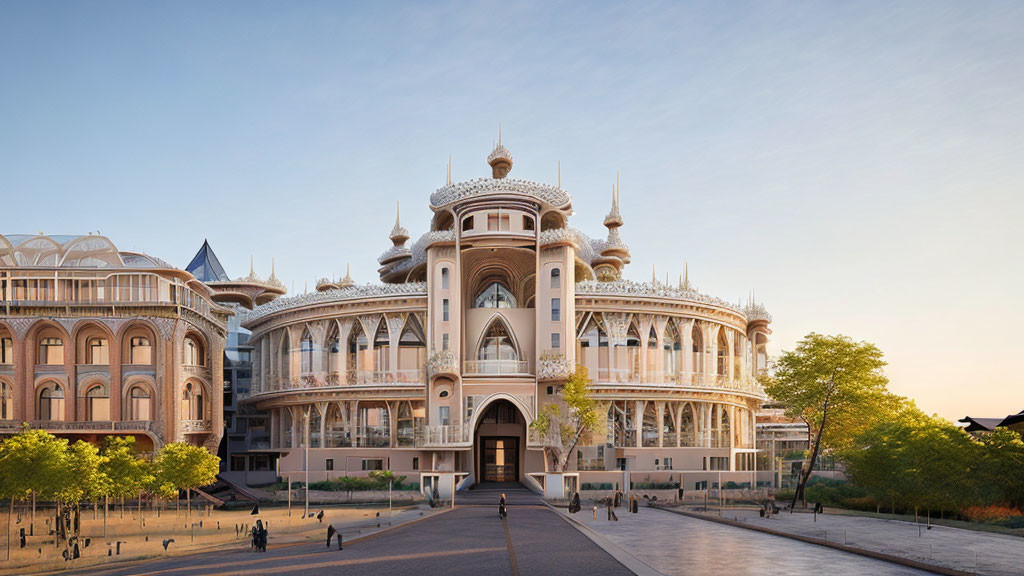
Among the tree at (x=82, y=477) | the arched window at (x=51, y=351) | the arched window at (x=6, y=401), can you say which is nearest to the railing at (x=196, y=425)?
the arched window at (x=51, y=351)

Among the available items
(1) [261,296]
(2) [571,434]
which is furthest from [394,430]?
(1) [261,296]

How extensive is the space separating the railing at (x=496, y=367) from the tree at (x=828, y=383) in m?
20.5

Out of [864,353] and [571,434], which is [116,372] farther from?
[864,353]

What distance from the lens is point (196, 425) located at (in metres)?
67.4

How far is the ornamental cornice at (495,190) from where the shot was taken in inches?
2717

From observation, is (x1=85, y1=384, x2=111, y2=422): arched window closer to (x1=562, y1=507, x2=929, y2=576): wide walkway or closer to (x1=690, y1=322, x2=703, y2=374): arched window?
(x1=562, y1=507, x2=929, y2=576): wide walkway

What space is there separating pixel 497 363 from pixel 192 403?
2656 centimetres

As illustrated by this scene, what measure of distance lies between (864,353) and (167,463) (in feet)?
160

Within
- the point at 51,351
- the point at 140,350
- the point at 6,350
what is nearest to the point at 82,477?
the point at 140,350

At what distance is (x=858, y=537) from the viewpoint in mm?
36812

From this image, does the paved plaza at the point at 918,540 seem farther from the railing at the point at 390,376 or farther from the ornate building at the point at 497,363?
the railing at the point at 390,376

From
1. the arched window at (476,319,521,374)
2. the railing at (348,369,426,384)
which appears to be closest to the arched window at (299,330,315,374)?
the railing at (348,369,426,384)

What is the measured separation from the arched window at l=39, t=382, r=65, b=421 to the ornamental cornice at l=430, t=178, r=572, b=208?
3457 centimetres

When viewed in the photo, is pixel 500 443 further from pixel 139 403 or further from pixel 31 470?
pixel 31 470
